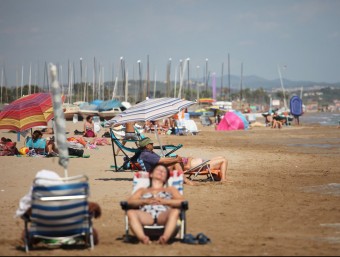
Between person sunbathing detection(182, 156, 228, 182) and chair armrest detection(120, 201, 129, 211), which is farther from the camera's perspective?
person sunbathing detection(182, 156, 228, 182)

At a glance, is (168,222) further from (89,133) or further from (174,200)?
(89,133)

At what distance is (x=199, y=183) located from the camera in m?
13.3

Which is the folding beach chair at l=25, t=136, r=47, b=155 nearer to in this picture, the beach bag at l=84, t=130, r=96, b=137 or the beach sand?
the beach sand

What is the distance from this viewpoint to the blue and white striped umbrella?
44.3ft

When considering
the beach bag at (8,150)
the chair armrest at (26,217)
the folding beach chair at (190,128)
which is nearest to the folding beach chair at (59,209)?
the chair armrest at (26,217)

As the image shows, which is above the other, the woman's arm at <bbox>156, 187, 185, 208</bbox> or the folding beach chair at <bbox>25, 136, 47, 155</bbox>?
the folding beach chair at <bbox>25, 136, 47, 155</bbox>

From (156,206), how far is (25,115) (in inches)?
458

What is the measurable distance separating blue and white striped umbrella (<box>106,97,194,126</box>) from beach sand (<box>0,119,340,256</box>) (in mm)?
1248

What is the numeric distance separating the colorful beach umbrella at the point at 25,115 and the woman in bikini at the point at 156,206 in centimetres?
1088

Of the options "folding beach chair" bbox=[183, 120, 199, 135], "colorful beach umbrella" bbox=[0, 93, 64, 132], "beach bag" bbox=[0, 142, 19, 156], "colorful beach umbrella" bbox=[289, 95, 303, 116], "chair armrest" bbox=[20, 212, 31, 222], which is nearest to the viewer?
"chair armrest" bbox=[20, 212, 31, 222]

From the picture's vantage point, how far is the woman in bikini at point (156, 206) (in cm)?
728

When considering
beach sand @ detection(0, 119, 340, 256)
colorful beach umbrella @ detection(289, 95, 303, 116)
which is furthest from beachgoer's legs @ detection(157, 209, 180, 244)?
colorful beach umbrella @ detection(289, 95, 303, 116)

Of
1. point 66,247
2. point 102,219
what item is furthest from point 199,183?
point 66,247

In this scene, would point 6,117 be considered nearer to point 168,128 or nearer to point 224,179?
point 224,179
